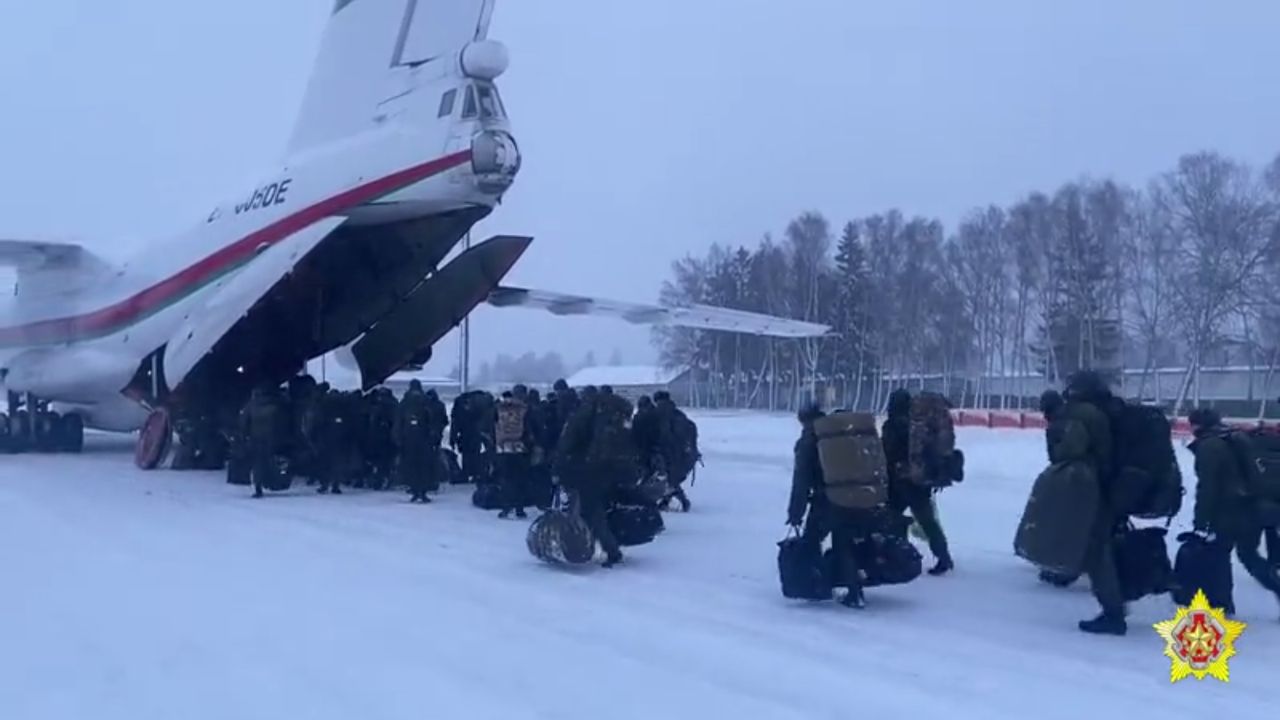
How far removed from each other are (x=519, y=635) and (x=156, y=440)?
579 inches

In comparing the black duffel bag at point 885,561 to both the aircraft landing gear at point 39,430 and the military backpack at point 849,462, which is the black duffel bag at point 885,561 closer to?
the military backpack at point 849,462

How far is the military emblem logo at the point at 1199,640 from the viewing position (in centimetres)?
688

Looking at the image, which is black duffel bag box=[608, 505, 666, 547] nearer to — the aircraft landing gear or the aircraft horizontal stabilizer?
the aircraft horizontal stabilizer

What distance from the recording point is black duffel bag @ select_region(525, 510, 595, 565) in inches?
401

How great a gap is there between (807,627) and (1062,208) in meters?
48.7

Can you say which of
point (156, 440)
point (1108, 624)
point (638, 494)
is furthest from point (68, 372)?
point (1108, 624)

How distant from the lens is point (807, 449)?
8.59m

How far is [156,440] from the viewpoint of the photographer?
2064 centimetres

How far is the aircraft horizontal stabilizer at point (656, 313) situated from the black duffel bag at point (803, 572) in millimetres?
14531

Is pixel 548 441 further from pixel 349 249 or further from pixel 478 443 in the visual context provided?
pixel 349 249

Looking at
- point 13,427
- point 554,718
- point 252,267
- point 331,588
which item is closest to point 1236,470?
point 554,718

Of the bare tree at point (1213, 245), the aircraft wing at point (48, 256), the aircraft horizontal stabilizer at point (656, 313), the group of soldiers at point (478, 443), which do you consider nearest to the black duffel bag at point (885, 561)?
the group of soldiers at point (478, 443)

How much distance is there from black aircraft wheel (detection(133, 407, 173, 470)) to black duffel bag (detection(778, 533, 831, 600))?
1459 cm

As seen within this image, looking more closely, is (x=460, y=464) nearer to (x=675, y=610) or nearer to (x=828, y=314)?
(x=675, y=610)
